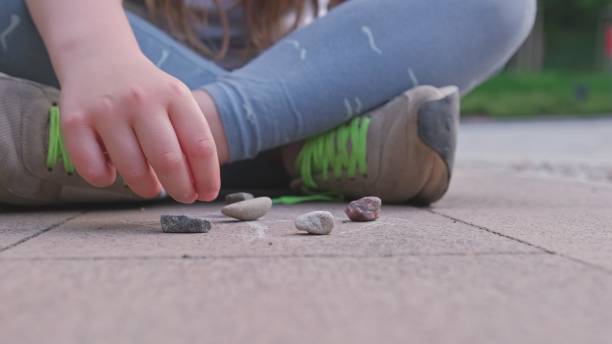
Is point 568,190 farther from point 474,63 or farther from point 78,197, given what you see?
point 78,197

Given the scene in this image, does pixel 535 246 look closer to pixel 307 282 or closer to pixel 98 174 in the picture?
pixel 307 282

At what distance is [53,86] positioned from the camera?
1.32m

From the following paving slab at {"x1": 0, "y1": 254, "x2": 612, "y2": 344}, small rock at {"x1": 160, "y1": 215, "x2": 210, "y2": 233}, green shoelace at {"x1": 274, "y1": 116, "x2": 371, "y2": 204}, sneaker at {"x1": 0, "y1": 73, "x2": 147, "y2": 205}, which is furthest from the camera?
green shoelace at {"x1": 274, "y1": 116, "x2": 371, "y2": 204}

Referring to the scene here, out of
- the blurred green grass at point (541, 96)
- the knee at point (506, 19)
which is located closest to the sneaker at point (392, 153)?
the knee at point (506, 19)

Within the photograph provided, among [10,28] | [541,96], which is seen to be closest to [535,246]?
[10,28]

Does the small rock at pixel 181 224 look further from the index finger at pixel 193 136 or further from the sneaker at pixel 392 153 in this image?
the sneaker at pixel 392 153

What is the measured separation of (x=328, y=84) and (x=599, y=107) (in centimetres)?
968

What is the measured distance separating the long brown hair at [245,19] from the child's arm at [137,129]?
23.6 inches

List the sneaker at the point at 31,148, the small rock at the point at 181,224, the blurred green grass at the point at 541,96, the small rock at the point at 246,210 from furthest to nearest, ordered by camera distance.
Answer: the blurred green grass at the point at 541,96 < the sneaker at the point at 31,148 < the small rock at the point at 246,210 < the small rock at the point at 181,224

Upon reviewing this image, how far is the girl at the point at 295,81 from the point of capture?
1062 mm

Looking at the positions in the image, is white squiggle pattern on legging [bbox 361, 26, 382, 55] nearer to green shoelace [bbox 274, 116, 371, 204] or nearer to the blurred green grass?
green shoelace [bbox 274, 116, 371, 204]

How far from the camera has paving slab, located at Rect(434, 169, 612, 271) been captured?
84 cm

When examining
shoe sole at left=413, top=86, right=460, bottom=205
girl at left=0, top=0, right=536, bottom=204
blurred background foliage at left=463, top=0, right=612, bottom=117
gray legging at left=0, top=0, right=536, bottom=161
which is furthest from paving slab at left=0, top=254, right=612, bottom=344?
blurred background foliage at left=463, top=0, right=612, bottom=117

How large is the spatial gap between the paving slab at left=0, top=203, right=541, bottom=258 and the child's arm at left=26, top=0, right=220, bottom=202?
7 cm
